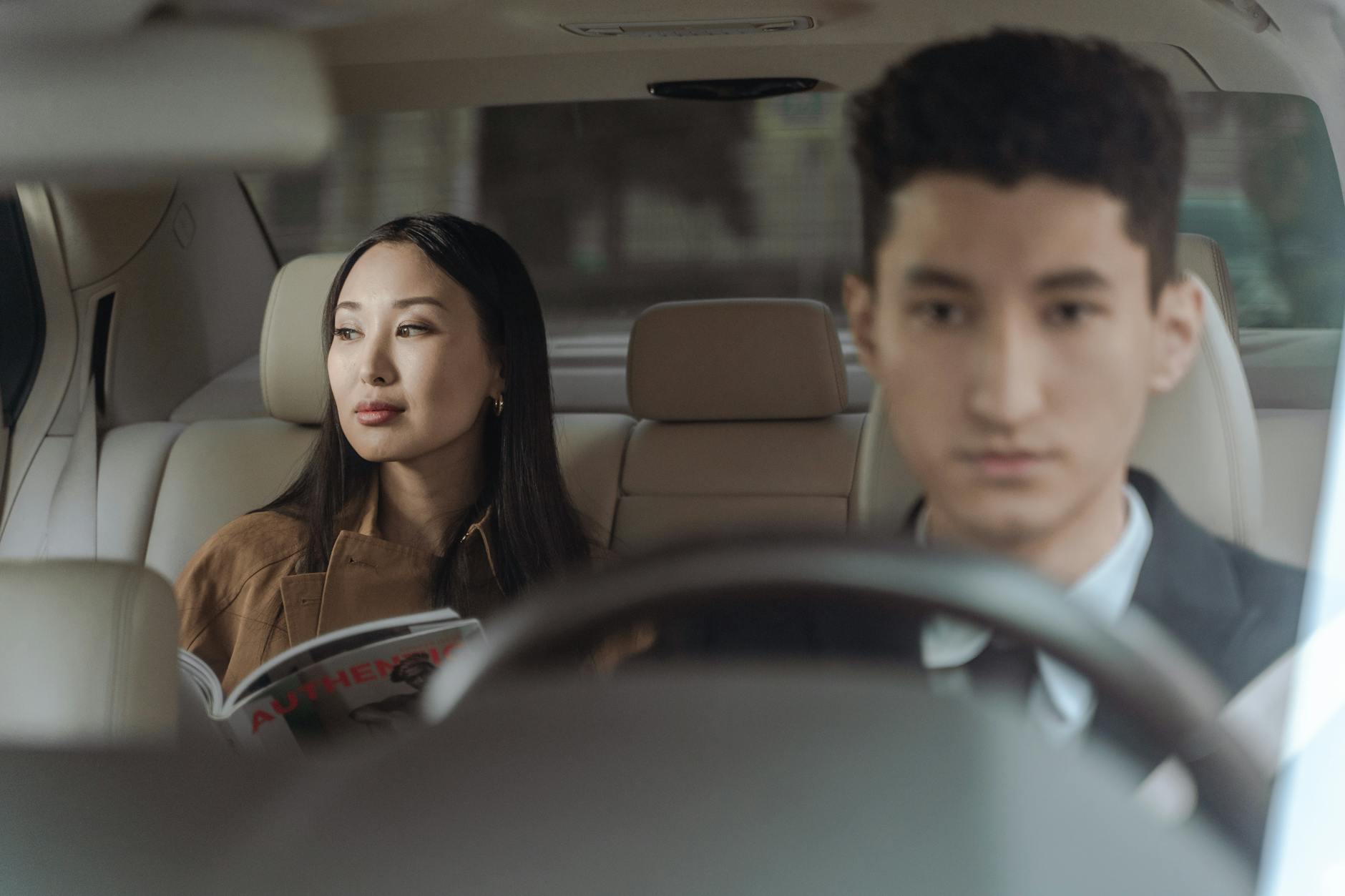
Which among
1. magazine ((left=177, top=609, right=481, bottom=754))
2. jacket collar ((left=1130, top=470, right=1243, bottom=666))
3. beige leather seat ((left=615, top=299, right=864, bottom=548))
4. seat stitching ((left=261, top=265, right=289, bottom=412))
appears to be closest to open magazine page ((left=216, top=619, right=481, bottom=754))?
magazine ((left=177, top=609, right=481, bottom=754))

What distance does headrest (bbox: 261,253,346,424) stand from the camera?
1583 mm

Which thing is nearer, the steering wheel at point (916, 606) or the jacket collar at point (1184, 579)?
the steering wheel at point (916, 606)

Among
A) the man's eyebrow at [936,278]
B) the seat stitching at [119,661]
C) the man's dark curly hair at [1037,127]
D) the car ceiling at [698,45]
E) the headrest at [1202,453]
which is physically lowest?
the seat stitching at [119,661]

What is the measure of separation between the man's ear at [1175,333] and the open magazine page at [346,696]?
580mm

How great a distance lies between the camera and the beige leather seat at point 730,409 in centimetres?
145

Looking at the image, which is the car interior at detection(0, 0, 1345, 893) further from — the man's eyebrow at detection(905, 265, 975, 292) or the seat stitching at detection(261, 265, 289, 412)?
the man's eyebrow at detection(905, 265, 975, 292)

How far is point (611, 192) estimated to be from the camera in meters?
1.65

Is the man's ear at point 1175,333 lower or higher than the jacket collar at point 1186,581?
higher

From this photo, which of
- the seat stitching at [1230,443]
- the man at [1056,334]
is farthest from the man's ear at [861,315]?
the seat stitching at [1230,443]

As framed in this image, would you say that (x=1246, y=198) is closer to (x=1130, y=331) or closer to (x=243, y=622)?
(x=1130, y=331)

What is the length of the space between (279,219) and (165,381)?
45 centimetres

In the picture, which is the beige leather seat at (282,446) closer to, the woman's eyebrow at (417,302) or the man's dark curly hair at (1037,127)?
the woman's eyebrow at (417,302)

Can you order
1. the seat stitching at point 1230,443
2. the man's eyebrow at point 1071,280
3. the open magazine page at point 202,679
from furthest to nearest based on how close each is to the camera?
the open magazine page at point 202,679 → the seat stitching at point 1230,443 → the man's eyebrow at point 1071,280

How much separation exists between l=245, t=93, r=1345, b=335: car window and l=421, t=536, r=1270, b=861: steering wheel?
551mm
